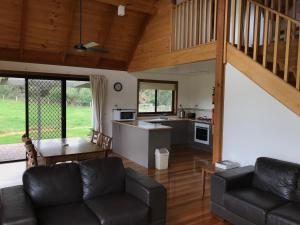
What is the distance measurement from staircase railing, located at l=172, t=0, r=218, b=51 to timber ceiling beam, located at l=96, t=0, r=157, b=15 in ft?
2.24

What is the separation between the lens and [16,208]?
2111 millimetres

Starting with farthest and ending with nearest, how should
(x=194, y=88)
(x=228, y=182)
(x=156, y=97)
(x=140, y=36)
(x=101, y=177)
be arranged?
(x=194, y=88) < (x=156, y=97) < (x=140, y=36) < (x=228, y=182) < (x=101, y=177)

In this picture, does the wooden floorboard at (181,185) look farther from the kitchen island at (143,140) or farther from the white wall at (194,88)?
the white wall at (194,88)

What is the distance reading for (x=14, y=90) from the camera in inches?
222

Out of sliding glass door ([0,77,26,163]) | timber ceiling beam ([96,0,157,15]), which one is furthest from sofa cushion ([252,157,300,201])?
sliding glass door ([0,77,26,163])

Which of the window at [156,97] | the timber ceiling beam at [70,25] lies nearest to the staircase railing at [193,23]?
the timber ceiling beam at [70,25]

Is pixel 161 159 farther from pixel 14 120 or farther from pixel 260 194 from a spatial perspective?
pixel 14 120

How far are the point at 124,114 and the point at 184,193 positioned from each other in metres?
3.19

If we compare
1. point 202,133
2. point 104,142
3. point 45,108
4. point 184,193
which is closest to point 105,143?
point 104,142

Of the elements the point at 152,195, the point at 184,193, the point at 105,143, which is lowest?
the point at 184,193

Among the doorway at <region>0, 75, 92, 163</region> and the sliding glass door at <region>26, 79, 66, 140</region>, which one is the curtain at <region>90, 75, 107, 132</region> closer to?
the doorway at <region>0, 75, 92, 163</region>

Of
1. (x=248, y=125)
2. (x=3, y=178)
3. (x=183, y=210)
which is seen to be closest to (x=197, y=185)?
(x=183, y=210)

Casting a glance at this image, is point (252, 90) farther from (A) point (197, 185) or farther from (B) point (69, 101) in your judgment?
(B) point (69, 101)

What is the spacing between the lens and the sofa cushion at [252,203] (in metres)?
2.54
